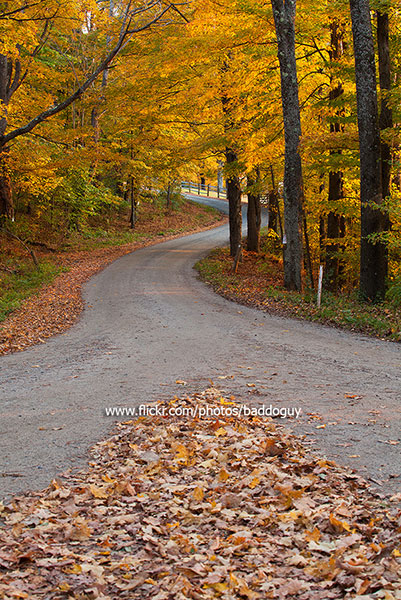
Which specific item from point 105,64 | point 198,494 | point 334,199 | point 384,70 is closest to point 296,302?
point 334,199

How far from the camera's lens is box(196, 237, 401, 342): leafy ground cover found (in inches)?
381

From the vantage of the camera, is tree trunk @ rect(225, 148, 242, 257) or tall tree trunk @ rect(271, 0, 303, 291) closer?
tall tree trunk @ rect(271, 0, 303, 291)

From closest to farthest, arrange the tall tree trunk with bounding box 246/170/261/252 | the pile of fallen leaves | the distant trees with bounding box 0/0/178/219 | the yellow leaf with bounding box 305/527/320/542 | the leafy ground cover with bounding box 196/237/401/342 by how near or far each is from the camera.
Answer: the pile of fallen leaves → the yellow leaf with bounding box 305/527/320/542 → the leafy ground cover with bounding box 196/237/401/342 → the distant trees with bounding box 0/0/178/219 → the tall tree trunk with bounding box 246/170/261/252

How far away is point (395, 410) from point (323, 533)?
253cm

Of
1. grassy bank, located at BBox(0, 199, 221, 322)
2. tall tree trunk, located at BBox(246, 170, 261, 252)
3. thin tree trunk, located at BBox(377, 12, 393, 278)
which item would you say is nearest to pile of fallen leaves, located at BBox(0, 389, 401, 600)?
thin tree trunk, located at BBox(377, 12, 393, 278)

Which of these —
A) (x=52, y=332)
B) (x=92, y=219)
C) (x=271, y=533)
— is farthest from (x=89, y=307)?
(x=92, y=219)

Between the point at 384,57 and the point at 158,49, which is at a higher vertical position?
the point at 158,49

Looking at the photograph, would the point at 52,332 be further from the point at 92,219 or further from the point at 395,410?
the point at 92,219

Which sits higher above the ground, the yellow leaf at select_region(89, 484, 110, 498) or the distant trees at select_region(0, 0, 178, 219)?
the distant trees at select_region(0, 0, 178, 219)

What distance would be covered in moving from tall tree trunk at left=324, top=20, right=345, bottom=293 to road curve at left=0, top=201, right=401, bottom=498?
4.81m

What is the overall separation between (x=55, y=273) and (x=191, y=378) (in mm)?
13223

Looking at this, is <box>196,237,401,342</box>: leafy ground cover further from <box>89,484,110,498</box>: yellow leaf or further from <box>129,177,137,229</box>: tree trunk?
<box>129,177,137,229</box>: tree trunk

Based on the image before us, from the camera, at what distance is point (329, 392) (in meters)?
6.10

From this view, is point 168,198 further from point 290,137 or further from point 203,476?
point 203,476
